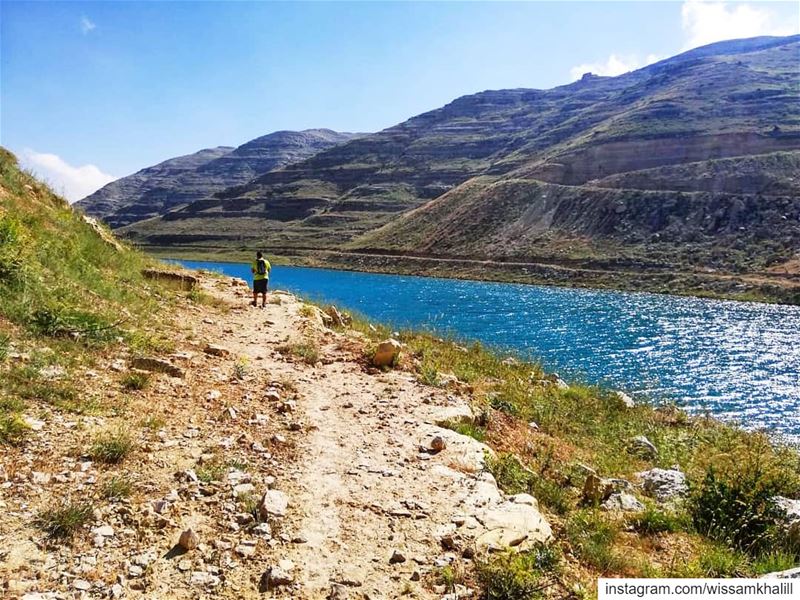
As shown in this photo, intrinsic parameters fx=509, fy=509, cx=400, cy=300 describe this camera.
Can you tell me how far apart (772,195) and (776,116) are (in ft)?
115

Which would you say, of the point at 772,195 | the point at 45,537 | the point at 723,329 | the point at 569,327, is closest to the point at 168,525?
the point at 45,537

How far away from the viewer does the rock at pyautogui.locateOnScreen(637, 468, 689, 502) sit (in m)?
8.06

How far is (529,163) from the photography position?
110 meters

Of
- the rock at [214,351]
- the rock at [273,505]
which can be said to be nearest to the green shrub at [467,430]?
the rock at [273,505]

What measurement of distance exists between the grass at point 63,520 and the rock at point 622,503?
6.11 meters

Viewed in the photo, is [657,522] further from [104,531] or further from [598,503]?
[104,531]

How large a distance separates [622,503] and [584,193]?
264 feet

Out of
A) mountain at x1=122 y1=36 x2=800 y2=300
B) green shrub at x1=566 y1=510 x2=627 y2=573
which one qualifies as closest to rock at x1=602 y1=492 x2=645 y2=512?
green shrub at x1=566 y1=510 x2=627 y2=573

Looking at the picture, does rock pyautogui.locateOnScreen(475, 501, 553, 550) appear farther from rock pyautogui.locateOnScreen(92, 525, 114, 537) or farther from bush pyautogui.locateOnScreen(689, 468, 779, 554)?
rock pyautogui.locateOnScreen(92, 525, 114, 537)

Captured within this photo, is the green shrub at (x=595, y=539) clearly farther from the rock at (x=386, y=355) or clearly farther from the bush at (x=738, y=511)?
the rock at (x=386, y=355)

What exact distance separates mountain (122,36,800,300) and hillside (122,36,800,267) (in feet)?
1.17

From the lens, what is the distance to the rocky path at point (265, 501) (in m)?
4.11

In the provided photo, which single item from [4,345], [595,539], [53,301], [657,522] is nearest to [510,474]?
[595,539]

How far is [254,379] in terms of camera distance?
912 cm
